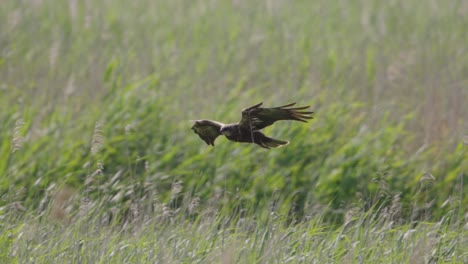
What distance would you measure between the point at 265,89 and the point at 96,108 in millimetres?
1431

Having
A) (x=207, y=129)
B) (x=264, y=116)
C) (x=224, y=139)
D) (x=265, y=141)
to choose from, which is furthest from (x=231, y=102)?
(x=264, y=116)

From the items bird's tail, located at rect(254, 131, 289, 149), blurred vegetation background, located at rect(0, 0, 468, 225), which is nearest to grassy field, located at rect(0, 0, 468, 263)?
blurred vegetation background, located at rect(0, 0, 468, 225)

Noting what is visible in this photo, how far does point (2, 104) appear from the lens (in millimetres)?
6441

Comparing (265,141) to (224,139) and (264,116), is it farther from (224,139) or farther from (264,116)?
(224,139)

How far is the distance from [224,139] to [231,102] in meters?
0.64

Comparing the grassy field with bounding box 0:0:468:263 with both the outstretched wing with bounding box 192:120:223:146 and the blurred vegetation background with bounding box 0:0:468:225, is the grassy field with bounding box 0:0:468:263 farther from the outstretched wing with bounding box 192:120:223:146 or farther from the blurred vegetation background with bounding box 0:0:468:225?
the outstretched wing with bounding box 192:120:223:146

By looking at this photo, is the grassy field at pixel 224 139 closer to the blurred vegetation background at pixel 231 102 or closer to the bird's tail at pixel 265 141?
the blurred vegetation background at pixel 231 102

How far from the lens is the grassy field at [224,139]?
4.44 metres

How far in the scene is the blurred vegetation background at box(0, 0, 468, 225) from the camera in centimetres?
545

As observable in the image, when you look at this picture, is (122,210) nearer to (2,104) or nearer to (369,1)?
(2,104)

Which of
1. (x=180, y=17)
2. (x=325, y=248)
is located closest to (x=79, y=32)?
(x=180, y=17)

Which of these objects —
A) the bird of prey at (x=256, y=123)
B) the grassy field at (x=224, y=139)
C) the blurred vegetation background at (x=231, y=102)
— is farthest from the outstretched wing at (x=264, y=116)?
the blurred vegetation background at (x=231, y=102)

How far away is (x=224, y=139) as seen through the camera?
6070mm

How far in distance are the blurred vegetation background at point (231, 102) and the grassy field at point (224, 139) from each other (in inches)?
0.6
